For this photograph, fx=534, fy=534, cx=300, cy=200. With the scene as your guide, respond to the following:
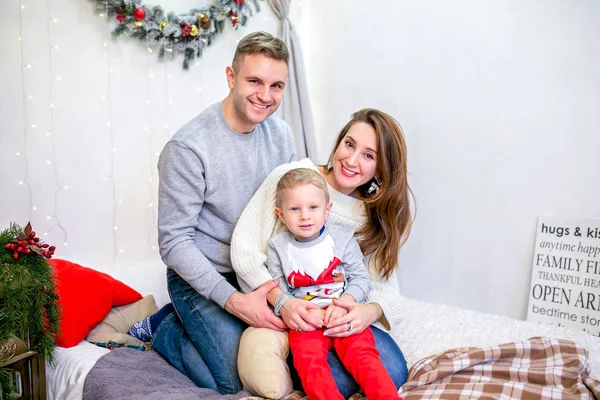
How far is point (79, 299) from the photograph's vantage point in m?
2.00

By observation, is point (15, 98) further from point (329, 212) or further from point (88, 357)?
point (329, 212)

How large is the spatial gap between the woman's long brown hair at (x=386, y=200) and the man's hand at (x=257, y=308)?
45 cm

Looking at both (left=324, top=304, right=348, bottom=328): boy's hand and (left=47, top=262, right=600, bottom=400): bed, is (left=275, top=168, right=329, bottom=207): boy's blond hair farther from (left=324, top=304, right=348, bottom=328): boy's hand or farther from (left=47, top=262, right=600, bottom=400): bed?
(left=47, top=262, right=600, bottom=400): bed

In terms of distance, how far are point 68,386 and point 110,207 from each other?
1.03 meters

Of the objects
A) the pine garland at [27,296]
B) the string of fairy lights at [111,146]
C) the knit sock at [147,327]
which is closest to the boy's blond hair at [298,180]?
the knit sock at [147,327]

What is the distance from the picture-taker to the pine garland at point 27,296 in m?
1.67

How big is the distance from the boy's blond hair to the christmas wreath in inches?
49.3

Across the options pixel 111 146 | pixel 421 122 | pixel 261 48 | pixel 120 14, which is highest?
pixel 120 14

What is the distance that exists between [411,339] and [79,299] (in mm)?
1309

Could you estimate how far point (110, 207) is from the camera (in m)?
2.62

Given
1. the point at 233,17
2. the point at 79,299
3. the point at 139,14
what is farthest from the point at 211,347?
the point at 233,17

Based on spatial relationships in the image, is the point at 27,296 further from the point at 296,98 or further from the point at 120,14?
the point at 296,98

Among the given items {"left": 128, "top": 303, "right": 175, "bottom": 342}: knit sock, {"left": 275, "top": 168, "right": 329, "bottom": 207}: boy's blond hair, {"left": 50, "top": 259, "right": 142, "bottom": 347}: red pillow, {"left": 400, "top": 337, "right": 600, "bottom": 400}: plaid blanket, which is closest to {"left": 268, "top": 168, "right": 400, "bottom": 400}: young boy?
{"left": 275, "top": 168, "right": 329, "bottom": 207}: boy's blond hair

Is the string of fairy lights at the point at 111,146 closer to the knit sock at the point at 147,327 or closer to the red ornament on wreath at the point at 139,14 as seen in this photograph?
the red ornament on wreath at the point at 139,14
